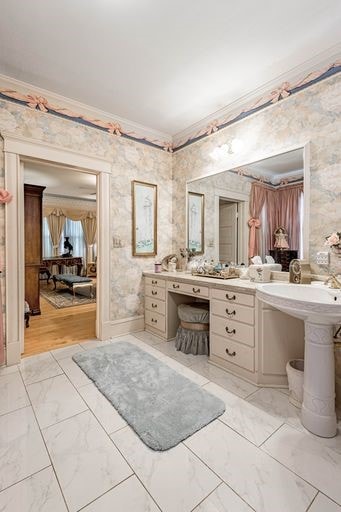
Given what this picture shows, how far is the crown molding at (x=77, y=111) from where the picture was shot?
7.44 ft

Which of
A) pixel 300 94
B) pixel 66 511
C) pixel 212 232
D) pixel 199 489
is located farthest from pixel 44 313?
pixel 300 94

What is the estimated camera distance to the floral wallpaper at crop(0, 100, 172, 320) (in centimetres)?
244

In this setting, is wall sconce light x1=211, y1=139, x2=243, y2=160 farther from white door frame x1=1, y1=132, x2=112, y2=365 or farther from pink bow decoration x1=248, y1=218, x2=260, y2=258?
white door frame x1=1, y1=132, x2=112, y2=365

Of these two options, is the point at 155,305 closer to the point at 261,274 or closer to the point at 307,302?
the point at 261,274

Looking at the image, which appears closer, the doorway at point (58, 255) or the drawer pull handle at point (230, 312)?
the drawer pull handle at point (230, 312)

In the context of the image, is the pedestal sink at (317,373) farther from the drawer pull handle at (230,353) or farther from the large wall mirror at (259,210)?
the large wall mirror at (259,210)

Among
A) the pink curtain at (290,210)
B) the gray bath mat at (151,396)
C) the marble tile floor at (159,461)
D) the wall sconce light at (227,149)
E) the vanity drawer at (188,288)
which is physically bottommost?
the marble tile floor at (159,461)

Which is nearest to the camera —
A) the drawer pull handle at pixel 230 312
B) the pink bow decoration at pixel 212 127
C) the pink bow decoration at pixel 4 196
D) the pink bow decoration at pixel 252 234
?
the drawer pull handle at pixel 230 312

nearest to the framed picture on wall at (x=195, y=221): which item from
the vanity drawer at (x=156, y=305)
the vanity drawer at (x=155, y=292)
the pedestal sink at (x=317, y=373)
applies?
the vanity drawer at (x=155, y=292)

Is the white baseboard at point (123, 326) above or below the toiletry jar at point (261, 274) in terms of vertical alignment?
below

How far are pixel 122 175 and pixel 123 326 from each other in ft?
6.50

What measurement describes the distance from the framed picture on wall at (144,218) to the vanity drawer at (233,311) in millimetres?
1374

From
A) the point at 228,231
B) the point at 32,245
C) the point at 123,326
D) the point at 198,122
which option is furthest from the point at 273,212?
the point at 32,245

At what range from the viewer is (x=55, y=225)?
7.44m
